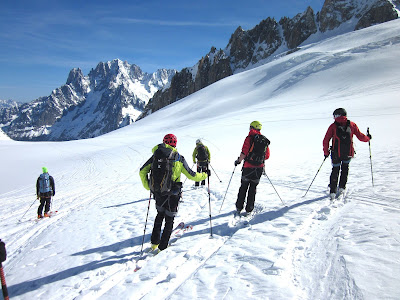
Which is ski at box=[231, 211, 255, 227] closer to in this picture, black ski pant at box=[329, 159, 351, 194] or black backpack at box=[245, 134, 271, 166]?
black backpack at box=[245, 134, 271, 166]

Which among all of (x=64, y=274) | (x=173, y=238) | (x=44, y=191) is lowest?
(x=64, y=274)

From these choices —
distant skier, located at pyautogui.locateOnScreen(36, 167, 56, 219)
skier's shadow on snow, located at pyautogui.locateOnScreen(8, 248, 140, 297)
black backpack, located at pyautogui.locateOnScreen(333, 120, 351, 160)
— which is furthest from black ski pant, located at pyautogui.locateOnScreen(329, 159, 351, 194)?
distant skier, located at pyautogui.locateOnScreen(36, 167, 56, 219)

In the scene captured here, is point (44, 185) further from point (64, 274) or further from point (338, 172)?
point (338, 172)

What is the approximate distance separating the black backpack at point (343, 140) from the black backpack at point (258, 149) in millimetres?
2206

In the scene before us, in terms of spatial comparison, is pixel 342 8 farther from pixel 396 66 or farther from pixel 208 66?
pixel 396 66

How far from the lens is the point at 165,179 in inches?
194

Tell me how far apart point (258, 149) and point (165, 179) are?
8.49 feet

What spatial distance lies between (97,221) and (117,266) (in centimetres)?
353

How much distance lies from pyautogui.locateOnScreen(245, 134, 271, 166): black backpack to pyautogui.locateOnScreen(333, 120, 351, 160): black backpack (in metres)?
2.21

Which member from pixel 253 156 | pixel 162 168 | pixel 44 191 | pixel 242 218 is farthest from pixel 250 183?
pixel 44 191

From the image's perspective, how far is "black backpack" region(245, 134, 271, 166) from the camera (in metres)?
6.08

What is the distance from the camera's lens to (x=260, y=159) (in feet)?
20.1

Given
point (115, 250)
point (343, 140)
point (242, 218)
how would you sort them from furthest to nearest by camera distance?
point (343, 140) → point (242, 218) → point (115, 250)

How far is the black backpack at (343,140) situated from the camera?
21.6 ft
